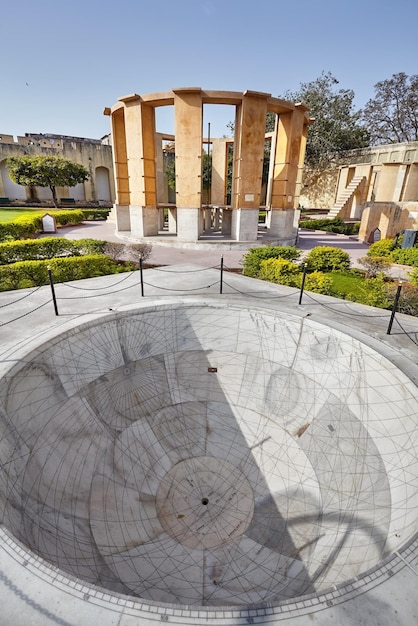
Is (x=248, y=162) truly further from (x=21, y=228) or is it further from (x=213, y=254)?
(x=21, y=228)

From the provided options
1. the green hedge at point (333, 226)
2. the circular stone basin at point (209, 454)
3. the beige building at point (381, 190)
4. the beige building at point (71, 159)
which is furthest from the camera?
the beige building at point (71, 159)

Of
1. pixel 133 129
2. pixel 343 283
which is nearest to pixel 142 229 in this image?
pixel 133 129

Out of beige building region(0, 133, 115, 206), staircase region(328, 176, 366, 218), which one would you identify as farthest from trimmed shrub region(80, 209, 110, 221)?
staircase region(328, 176, 366, 218)

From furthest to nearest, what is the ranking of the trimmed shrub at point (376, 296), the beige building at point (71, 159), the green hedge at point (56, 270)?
the beige building at point (71, 159) → the green hedge at point (56, 270) → the trimmed shrub at point (376, 296)

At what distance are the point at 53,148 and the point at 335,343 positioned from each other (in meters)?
44.4

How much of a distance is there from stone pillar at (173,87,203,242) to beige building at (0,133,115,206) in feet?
96.5

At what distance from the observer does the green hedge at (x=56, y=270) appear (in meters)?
11.0

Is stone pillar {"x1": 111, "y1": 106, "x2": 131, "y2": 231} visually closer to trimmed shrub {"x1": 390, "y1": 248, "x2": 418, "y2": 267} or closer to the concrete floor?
the concrete floor

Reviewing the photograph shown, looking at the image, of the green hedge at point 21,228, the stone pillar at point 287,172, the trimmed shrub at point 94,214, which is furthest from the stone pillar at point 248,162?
the trimmed shrub at point 94,214

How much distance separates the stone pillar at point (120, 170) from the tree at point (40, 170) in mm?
15670

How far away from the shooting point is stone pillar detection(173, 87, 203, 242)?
1734 cm

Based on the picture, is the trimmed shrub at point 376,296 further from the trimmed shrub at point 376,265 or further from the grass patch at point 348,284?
the trimmed shrub at point 376,265

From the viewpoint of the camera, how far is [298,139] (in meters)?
20.0

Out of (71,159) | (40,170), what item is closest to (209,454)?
(40,170)
